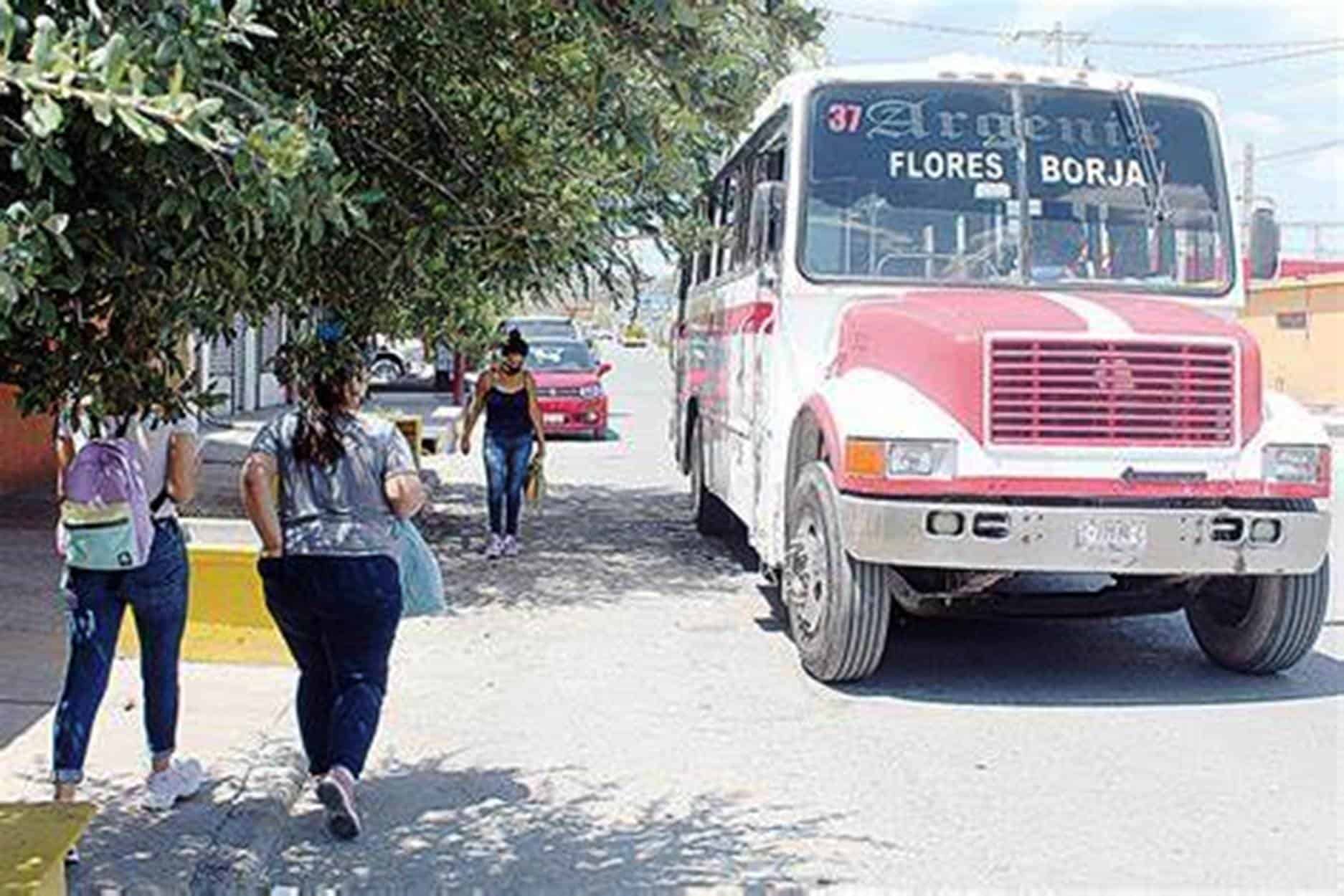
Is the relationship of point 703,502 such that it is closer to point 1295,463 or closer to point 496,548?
point 496,548

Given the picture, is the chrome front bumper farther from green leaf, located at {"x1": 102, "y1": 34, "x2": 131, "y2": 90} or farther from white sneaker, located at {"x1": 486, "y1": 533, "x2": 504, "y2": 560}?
white sneaker, located at {"x1": 486, "y1": 533, "x2": 504, "y2": 560}

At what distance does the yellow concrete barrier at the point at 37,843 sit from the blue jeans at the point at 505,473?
23.6ft

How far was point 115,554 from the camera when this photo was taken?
4.97 m

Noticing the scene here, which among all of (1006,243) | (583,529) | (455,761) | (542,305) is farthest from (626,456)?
(455,761)

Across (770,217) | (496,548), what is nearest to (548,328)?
(496,548)

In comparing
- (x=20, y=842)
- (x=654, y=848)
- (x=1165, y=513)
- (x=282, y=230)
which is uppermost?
(x=282, y=230)

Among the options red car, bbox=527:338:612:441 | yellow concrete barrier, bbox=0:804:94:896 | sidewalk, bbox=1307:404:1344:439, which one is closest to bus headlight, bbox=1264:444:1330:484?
yellow concrete barrier, bbox=0:804:94:896

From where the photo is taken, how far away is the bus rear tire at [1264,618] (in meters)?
7.37

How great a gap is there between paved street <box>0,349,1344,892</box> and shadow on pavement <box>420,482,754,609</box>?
0.70 m

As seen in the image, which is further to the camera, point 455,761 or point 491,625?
point 491,625

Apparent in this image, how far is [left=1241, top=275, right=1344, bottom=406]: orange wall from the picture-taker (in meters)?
37.5

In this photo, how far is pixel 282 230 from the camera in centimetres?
360

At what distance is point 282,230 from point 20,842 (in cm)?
176

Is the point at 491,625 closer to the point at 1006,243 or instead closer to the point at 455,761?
the point at 455,761
